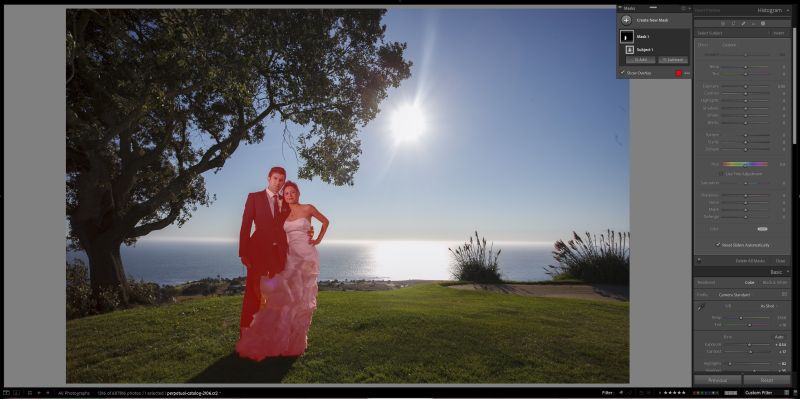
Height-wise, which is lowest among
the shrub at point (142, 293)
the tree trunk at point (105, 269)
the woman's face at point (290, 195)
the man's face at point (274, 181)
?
the shrub at point (142, 293)

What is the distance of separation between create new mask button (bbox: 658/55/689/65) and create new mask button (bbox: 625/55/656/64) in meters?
0.06

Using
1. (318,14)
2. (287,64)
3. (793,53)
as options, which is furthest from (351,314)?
(793,53)

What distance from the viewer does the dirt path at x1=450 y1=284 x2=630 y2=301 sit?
9.35 metres

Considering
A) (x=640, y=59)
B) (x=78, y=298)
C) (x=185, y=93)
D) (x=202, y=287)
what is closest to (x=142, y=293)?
(x=202, y=287)

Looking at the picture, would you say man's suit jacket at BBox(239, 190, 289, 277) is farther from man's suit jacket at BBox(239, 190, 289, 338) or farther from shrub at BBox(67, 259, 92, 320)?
shrub at BBox(67, 259, 92, 320)

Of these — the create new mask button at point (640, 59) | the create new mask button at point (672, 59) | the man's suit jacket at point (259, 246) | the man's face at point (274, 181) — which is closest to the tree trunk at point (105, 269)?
the man's suit jacket at point (259, 246)

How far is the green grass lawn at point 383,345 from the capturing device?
4480 mm

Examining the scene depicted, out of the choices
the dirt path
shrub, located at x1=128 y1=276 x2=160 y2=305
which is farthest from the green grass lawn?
shrub, located at x1=128 y1=276 x2=160 y2=305

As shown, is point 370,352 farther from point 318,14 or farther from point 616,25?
point 318,14

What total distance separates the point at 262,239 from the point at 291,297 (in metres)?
0.91

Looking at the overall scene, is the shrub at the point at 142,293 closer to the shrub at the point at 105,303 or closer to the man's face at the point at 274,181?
the shrub at the point at 105,303

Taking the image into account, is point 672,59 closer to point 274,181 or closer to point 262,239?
point 274,181

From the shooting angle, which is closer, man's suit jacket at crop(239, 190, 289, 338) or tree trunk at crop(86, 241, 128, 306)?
man's suit jacket at crop(239, 190, 289, 338)

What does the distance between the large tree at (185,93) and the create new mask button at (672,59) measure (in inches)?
133
